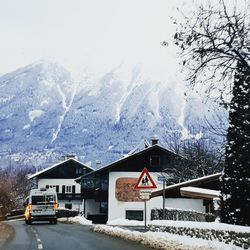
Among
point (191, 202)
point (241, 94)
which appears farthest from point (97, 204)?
point (241, 94)

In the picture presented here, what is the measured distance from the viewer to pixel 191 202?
133ft

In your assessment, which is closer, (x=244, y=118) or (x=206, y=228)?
(x=206, y=228)

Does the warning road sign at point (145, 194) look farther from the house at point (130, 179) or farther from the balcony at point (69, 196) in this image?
the balcony at point (69, 196)

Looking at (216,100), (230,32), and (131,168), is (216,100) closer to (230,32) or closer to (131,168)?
(230,32)

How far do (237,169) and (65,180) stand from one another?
8060 cm

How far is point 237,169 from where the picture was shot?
18.4 meters

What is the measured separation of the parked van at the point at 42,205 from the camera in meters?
41.0

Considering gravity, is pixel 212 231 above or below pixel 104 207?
above

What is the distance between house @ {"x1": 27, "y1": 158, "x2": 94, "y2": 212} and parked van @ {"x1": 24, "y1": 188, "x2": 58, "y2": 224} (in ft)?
181

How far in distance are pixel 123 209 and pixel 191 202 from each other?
21134 mm

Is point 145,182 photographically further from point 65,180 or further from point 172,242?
point 65,180

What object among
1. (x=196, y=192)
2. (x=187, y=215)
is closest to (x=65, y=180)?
(x=187, y=215)

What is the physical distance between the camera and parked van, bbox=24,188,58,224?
4100 centimetres

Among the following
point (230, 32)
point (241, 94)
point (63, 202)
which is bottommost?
point (63, 202)
